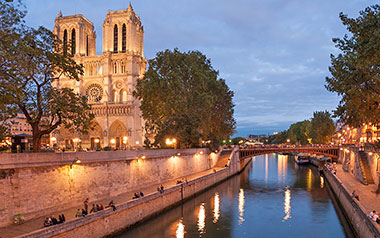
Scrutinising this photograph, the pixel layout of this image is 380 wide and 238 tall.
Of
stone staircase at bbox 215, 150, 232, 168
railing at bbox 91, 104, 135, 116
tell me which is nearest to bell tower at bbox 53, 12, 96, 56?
railing at bbox 91, 104, 135, 116

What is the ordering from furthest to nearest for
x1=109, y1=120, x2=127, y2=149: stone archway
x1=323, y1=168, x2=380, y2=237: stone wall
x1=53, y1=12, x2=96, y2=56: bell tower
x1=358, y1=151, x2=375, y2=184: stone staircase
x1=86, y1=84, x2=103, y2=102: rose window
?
x1=53, y1=12, x2=96, y2=56: bell tower, x1=86, y1=84, x2=103, y2=102: rose window, x1=109, y1=120, x2=127, y2=149: stone archway, x1=358, y1=151, x2=375, y2=184: stone staircase, x1=323, y1=168, x2=380, y2=237: stone wall

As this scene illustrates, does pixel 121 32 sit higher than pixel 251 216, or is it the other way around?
pixel 121 32

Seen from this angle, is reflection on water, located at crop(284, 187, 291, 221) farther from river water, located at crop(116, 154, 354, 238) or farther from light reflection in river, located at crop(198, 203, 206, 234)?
light reflection in river, located at crop(198, 203, 206, 234)

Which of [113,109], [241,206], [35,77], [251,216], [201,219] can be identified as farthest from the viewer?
[113,109]

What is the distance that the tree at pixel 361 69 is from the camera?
62.1ft

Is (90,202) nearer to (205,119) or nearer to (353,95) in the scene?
(353,95)

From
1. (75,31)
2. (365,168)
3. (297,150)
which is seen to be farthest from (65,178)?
(75,31)

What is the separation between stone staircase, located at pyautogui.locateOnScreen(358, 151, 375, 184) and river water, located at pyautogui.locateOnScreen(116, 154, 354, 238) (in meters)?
4.19

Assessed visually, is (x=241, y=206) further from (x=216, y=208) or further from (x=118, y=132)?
(x=118, y=132)

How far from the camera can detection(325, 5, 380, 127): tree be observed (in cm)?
1892

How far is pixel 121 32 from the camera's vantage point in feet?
243

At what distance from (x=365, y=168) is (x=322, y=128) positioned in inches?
2124

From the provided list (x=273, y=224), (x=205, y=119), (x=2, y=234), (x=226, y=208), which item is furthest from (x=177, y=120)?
(x=2, y=234)

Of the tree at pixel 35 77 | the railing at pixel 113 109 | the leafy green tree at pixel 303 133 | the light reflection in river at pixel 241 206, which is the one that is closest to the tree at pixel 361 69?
the light reflection in river at pixel 241 206
